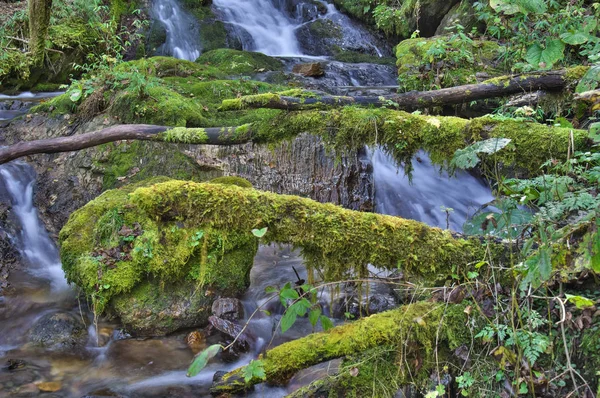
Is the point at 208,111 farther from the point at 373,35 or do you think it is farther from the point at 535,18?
the point at 373,35

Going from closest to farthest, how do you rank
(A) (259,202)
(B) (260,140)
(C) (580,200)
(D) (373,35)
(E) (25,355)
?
1. (C) (580,200)
2. (A) (259,202)
3. (E) (25,355)
4. (B) (260,140)
5. (D) (373,35)

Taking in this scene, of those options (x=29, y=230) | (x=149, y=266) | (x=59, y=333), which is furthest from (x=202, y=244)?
(x=29, y=230)

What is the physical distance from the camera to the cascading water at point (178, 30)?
43.8 ft

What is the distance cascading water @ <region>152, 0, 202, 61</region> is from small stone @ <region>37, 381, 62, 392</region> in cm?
1054

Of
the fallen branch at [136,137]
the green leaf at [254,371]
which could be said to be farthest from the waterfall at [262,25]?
the green leaf at [254,371]

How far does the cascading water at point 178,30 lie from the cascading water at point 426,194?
26.2 feet

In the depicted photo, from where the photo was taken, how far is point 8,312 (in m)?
5.29

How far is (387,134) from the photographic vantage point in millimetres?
4656

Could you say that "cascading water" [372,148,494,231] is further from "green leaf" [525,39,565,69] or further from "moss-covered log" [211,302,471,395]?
"moss-covered log" [211,302,471,395]

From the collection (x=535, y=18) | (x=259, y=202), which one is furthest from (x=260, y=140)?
(x=535, y=18)

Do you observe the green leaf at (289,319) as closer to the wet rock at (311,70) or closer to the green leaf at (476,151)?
the green leaf at (476,151)

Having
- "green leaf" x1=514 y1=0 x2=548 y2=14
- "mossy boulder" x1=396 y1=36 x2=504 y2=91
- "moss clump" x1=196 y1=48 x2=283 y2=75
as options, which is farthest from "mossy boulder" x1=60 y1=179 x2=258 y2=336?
"moss clump" x1=196 y1=48 x2=283 y2=75

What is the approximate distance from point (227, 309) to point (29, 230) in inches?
148

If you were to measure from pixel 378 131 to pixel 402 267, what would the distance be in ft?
6.37
